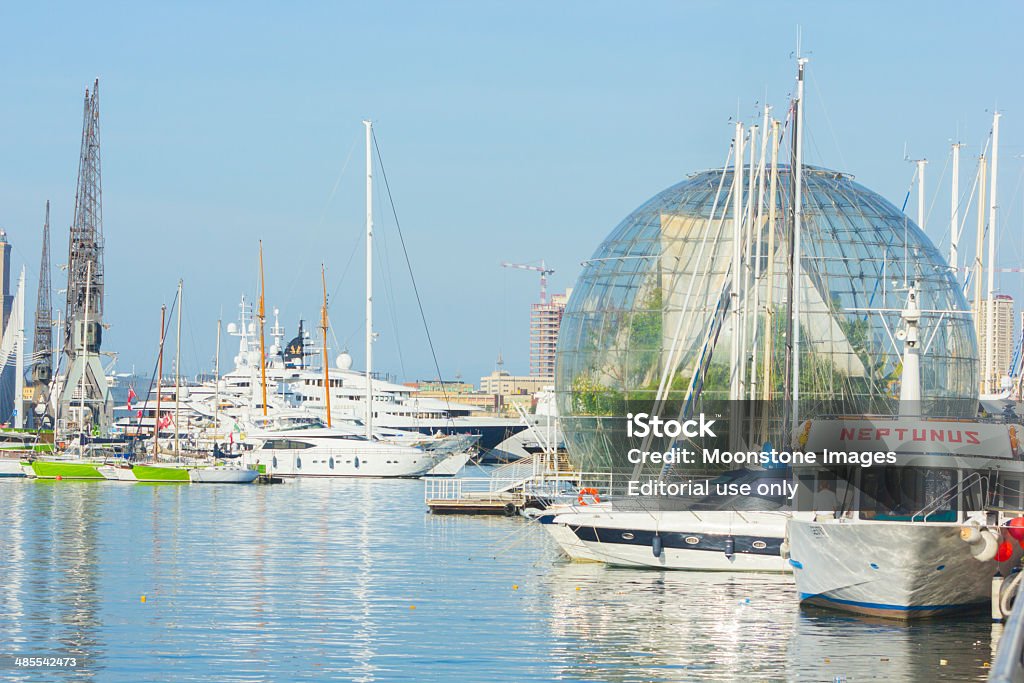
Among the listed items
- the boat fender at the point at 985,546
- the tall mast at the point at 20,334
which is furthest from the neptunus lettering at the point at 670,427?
the tall mast at the point at 20,334

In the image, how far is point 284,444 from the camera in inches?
4028

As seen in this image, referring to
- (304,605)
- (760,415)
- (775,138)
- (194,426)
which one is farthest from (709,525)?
(194,426)

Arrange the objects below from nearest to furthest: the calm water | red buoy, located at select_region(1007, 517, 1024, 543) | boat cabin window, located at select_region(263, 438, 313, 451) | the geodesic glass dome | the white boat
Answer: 1. the calm water
2. red buoy, located at select_region(1007, 517, 1024, 543)
3. the geodesic glass dome
4. the white boat
5. boat cabin window, located at select_region(263, 438, 313, 451)

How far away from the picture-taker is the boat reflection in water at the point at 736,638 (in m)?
25.0

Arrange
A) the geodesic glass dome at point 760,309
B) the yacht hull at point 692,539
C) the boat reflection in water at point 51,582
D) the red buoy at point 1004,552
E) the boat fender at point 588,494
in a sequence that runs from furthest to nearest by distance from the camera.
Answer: the geodesic glass dome at point 760,309 < the boat fender at point 588,494 < the yacht hull at point 692,539 < the red buoy at point 1004,552 < the boat reflection in water at point 51,582

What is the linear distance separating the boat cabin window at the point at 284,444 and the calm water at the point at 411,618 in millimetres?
50833

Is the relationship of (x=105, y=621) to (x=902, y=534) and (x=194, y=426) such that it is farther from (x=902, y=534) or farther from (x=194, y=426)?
(x=194, y=426)

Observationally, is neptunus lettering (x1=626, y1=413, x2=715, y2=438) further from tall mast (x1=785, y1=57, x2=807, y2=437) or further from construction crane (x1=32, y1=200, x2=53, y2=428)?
construction crane (x1=32, y1=200, x2=53, y2=428)

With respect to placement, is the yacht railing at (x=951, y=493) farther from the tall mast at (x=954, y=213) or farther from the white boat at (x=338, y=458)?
the white boat at (x=338, y=458)

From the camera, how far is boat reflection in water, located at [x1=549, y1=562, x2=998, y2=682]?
82.1ft

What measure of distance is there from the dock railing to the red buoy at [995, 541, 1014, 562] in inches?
749

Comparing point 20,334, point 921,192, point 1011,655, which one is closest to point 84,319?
point 20,334

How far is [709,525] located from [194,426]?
11292 centimetres

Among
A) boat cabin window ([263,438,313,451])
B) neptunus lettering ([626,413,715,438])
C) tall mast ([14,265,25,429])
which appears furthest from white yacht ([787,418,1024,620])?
tall mast ([14,265,25,429])
